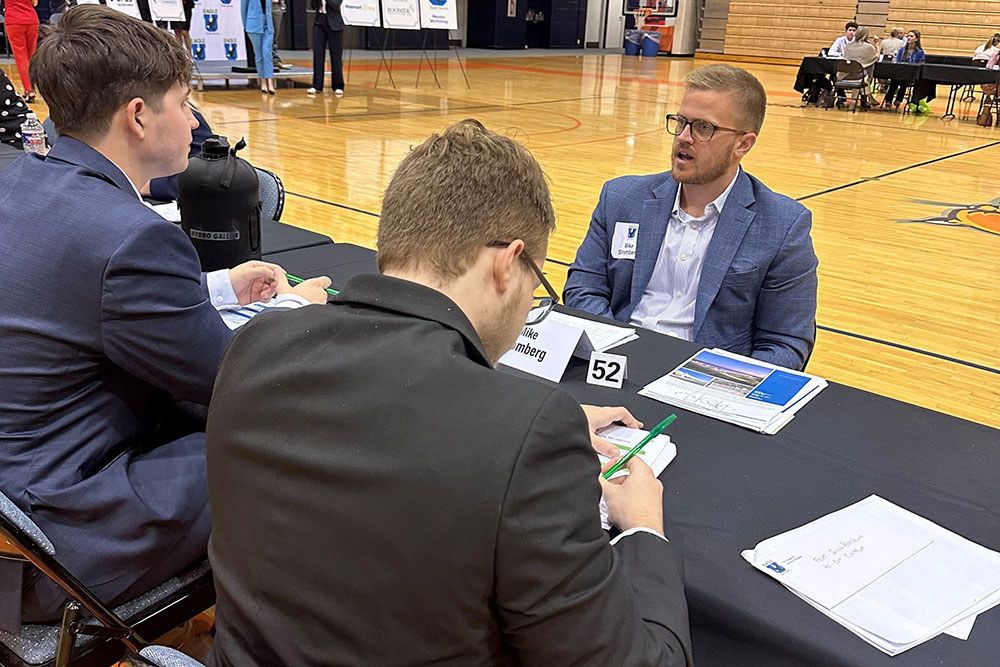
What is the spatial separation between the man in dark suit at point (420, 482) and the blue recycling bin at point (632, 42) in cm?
2476

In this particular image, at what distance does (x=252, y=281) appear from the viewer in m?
2.10

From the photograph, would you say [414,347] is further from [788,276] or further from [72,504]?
[788,276]

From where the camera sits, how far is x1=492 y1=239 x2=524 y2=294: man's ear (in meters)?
0.98

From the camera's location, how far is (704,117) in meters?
2.47

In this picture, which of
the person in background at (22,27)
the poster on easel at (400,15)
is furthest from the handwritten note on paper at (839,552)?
the poster on easel at (400,15)

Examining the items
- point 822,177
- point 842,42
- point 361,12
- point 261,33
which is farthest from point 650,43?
point 822,177

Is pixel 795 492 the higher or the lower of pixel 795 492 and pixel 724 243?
the lower

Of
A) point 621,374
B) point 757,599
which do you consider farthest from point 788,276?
point 757,599

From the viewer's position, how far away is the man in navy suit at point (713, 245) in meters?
2.39

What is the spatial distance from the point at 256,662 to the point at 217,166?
1636mm

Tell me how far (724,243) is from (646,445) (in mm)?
1078

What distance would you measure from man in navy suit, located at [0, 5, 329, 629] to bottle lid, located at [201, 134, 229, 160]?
0.62 meters

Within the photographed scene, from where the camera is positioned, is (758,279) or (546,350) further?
(758,279)

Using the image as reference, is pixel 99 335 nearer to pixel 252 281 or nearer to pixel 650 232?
pixel 252 281
